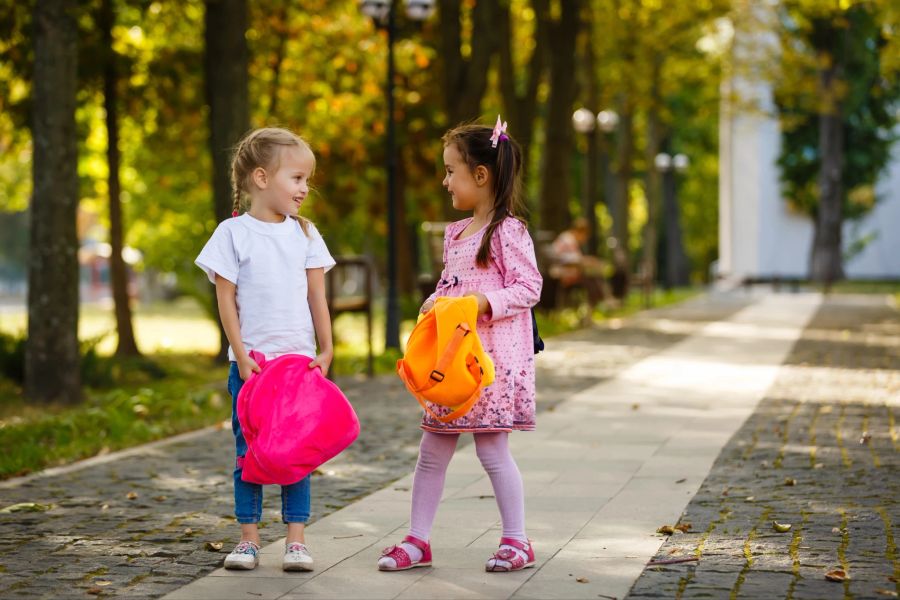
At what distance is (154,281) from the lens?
63594mm

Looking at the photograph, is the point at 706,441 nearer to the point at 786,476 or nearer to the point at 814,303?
the point at 786,476

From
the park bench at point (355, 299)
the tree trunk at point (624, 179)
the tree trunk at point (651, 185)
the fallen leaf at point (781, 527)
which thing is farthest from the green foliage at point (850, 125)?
the fallen leaf at point (781, 527)

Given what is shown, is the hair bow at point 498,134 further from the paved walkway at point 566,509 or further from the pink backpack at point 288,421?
the paved walkway at point 566,509

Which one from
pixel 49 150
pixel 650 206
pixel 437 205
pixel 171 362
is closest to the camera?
pixel 49 150

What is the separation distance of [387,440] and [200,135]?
13920 millimetres

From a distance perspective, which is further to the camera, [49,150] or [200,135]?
[200,135]

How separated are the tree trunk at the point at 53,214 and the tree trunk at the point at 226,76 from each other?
230cm

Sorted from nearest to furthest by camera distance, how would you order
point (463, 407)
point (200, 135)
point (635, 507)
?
point (463, 407) < point (635, 507) < point (200, 135)

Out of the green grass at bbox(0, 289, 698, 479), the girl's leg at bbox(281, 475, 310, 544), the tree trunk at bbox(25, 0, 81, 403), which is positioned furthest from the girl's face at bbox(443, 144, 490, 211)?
Result: the tree trunk at bbox(25, 0, 81, 403)

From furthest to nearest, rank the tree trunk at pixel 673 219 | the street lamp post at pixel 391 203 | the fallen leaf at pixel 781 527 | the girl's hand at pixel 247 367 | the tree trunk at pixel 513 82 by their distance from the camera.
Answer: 1. the tree trunk at pixel 673 219
2. the tree trunk at pixel 513 82
3. the street lamp post at pixel 391 203
4. the fallen leaf at pixel 781 527
5. the girl's hand at pixel 247 367

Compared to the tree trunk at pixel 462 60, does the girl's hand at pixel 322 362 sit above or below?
below

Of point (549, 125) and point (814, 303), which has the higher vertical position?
point (549, 125)

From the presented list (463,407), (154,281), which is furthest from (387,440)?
(154,281)

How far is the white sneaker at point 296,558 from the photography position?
5250mm
